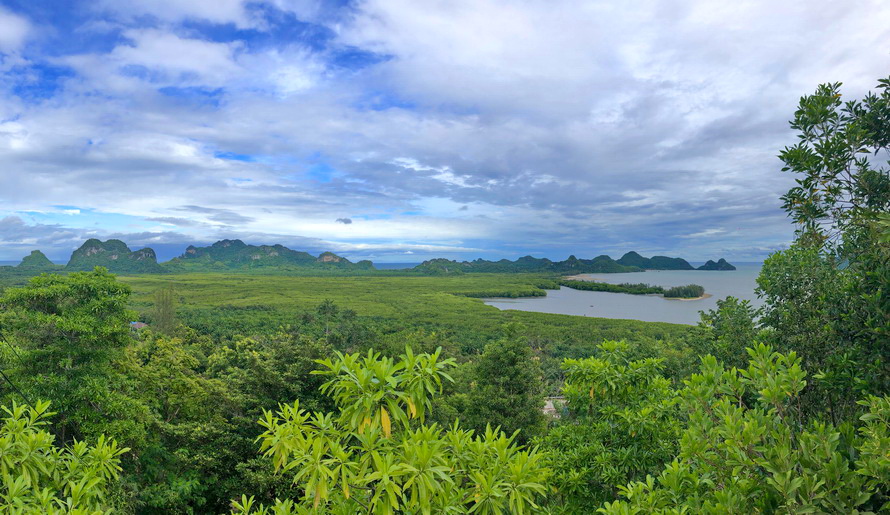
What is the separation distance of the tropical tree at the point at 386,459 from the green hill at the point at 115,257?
705 ft

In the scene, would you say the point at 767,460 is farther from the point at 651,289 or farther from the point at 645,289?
the point at 651,289

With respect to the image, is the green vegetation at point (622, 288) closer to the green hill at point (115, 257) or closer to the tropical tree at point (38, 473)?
the tropical tree at point (38, 473)

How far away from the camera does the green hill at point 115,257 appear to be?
17812cm

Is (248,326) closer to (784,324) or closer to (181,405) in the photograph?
(181,405)

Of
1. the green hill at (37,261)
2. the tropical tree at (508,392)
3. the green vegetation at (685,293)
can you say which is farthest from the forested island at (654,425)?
the green hill at (37,261)

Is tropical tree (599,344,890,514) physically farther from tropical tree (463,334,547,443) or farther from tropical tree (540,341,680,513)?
tropical tree (463,334,547,443)

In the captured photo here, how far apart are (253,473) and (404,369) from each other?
11610mm

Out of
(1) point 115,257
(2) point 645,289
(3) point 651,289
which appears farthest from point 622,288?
(1) point 115,257

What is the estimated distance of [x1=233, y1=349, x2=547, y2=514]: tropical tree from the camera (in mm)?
2564

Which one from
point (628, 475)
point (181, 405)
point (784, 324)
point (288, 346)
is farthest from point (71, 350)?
point (784, 324)

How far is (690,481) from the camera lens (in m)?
2.84

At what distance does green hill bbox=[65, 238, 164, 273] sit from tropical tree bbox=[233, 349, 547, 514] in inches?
8463

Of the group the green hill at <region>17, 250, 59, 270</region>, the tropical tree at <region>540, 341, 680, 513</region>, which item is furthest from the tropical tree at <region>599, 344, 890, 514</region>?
the green hill at <region>17, 250, 59, 270</region>

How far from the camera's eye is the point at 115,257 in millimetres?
186750
